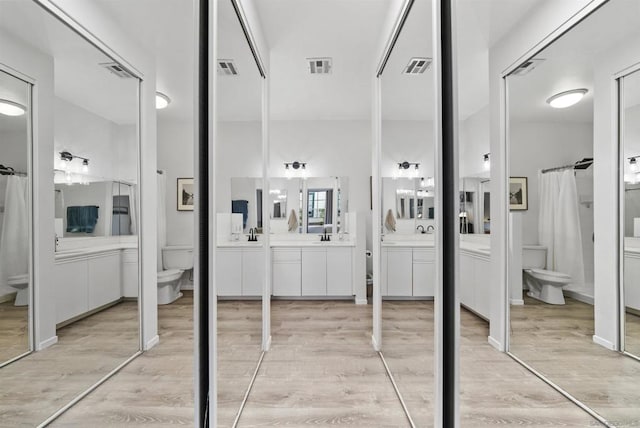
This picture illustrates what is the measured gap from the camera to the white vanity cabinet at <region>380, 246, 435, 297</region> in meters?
1.45

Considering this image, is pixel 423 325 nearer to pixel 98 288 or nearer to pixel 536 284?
pixel 536 284

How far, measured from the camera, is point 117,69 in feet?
2.43

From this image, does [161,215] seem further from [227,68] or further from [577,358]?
[577,358]

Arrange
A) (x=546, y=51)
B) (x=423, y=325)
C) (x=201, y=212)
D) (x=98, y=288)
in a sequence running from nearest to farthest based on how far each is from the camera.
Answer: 1. (x=98, y=288)
2. (x=546, y=51)
3. (x=201, y=212)
4. (x=423, y=325)

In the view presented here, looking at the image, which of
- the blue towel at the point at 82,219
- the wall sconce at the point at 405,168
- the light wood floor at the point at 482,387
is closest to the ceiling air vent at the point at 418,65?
the wall sconce at the point at 405,168

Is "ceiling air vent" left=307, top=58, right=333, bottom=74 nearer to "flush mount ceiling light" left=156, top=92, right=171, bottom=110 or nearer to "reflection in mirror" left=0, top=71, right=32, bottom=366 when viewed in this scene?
"flush mount ceiling light" left=156, top=92, right=171, bottom=110

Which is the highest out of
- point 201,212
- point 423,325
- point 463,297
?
point 201,212

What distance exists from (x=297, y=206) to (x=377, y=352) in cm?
282

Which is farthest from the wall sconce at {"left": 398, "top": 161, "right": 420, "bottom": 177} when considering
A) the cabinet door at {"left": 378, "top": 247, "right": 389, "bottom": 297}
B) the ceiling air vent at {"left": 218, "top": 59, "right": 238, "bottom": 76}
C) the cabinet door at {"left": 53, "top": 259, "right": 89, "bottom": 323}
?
the cabinet door at {"left": 53, "top": 259, "right": 89, "bottom": 323}

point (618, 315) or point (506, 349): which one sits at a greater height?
point (618, 315)

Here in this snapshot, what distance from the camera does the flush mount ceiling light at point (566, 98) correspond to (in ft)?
2.59

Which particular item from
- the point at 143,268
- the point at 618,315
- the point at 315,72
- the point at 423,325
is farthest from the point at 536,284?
the point at 315,72

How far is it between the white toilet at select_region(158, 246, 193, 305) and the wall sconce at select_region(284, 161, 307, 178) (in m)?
3.84

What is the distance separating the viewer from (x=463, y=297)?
1167 millimetres
